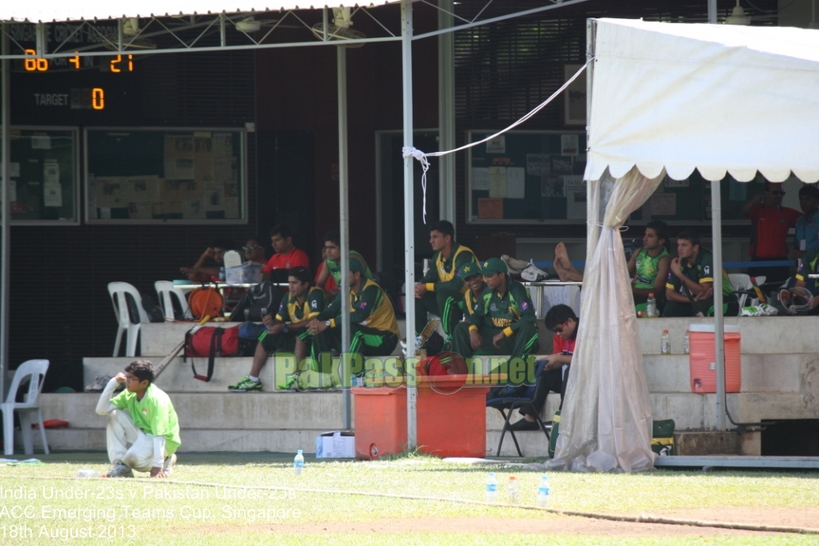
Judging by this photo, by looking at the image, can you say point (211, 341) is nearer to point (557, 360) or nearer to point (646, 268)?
point (557, 360)

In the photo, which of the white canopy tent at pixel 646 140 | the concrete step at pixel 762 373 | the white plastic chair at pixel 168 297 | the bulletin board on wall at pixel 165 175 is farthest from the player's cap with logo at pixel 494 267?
the bulletin board on wall at pixel 165 175

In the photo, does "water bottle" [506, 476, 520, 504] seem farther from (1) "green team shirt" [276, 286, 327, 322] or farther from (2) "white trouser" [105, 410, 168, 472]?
(1) "green team shirt" [276, 286, 327, 322]

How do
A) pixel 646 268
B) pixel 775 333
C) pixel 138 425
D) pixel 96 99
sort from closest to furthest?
pixel 138 425 < pixel 775 333 < pixel 646 268 < pixel 96 99

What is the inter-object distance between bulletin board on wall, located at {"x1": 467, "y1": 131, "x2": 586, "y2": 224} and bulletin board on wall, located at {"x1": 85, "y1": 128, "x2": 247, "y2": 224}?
3.11 m

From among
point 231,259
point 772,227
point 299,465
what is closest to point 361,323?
point 231,259

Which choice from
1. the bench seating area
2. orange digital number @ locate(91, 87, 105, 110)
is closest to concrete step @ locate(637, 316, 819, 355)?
the bench seating area

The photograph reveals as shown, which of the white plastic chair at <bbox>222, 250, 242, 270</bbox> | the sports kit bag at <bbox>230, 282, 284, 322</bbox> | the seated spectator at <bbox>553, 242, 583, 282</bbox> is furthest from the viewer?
the white plastic chair at <bbox>222, 250, 242, 270</bbox>

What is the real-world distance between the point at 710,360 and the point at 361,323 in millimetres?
3634

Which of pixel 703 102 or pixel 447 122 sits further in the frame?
pixel 447 122

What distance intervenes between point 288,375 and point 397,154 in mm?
5182

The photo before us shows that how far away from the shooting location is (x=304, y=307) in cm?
1293

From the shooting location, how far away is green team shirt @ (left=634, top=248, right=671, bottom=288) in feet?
40.3

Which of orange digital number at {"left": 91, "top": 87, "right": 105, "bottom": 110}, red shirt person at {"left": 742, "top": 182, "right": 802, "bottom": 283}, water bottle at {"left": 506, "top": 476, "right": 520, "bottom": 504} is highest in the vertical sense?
orange digital number at {"left": 91, "top": 87, "right": 105, "bottom": 110}

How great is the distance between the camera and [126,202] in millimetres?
15742
